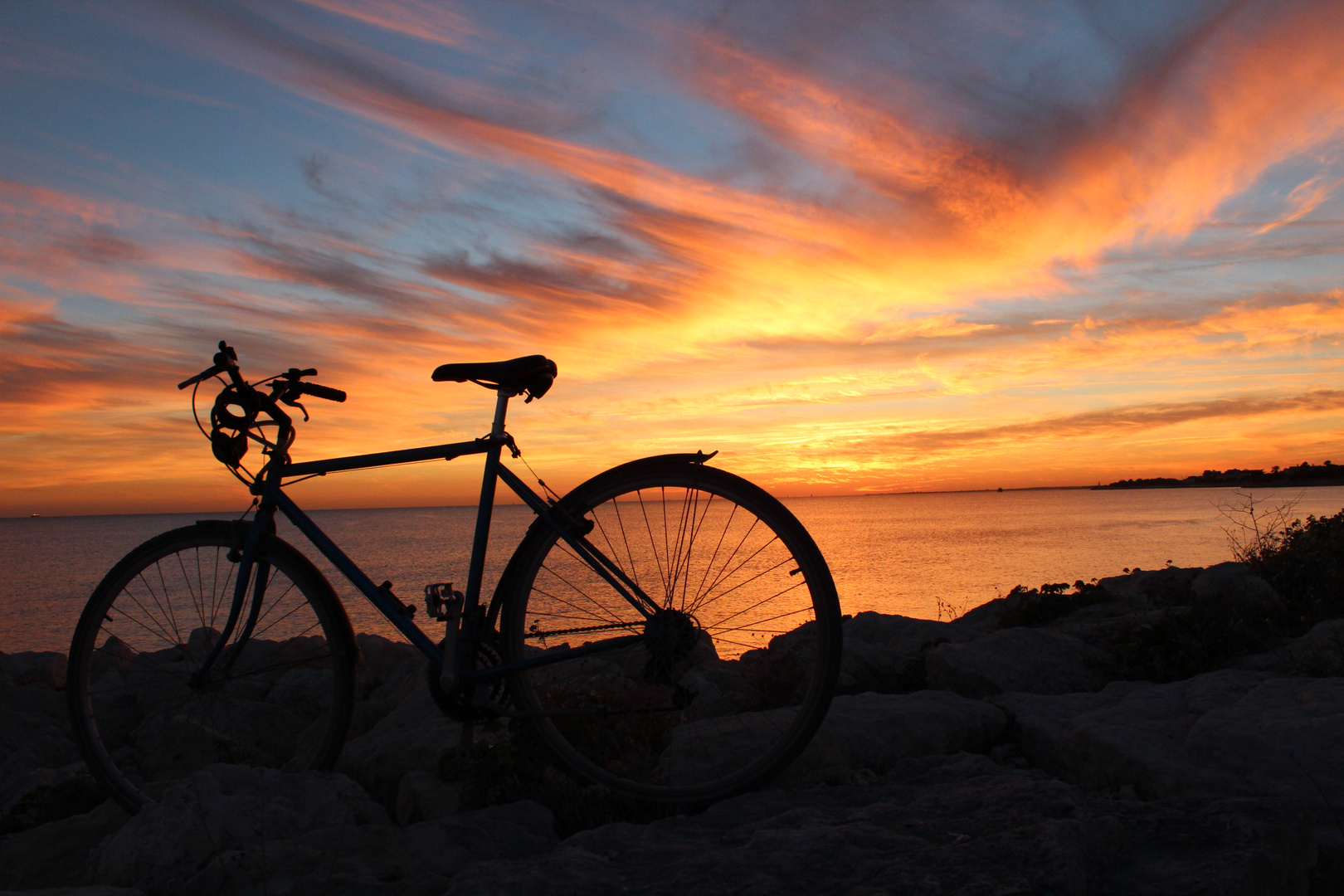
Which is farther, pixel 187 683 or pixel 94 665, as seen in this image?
pixel 94 665

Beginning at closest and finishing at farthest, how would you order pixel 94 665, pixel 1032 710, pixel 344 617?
pixel 344 617
pixel 1032 710
pixel 94 665

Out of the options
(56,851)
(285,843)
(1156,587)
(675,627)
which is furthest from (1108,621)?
(56,851)

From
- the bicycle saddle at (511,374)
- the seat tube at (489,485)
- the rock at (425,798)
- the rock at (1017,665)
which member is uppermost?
the bicycle saddle at (511,374)

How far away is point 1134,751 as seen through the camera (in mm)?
2758

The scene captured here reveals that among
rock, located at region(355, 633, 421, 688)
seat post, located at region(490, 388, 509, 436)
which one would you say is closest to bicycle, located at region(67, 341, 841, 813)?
seat post, located at region(490, 388, 509, 436)

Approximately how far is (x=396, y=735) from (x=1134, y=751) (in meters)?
3.58

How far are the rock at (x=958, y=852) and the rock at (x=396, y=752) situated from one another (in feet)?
4.94

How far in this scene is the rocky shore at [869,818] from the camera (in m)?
2.00

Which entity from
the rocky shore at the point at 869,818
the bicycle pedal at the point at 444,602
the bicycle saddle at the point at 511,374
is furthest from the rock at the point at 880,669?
the bicycle saddle at the point at 511,374

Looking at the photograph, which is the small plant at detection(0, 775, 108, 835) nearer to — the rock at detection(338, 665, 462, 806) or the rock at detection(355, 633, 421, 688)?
the rock at detection(338, 665, 462, 806)

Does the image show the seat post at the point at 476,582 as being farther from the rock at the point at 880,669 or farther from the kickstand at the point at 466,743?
the rock at the point at 880,669

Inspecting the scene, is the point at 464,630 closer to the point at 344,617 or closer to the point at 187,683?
the point at 344,617

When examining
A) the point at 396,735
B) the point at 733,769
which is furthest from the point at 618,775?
the point at 396,735

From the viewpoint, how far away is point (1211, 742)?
111 inches
